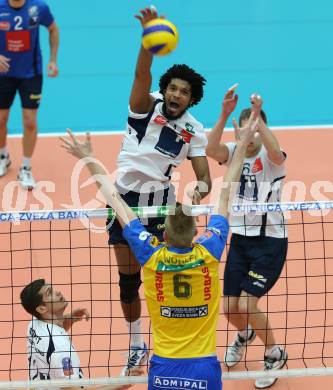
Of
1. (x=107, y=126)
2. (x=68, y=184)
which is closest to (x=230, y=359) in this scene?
(x=68, y=184)

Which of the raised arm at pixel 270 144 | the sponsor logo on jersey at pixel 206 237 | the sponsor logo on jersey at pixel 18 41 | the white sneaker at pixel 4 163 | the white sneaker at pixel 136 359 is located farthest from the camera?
the white sneaker at pixel 4 163

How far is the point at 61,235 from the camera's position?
31.9ft

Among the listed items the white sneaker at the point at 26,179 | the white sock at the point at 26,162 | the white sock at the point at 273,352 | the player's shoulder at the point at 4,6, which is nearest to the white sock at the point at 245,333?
the white sock at the point at 273,352

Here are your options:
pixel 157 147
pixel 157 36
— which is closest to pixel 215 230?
pixel 157 147

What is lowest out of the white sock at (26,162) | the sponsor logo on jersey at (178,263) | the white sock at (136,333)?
the white sock at (136,333)

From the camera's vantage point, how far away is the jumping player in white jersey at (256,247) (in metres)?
7.15

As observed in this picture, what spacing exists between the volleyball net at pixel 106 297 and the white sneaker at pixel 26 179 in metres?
0.97

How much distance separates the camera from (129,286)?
711 centimetres

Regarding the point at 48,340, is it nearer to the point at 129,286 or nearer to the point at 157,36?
the point at 129,286

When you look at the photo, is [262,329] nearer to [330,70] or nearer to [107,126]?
[107,126]

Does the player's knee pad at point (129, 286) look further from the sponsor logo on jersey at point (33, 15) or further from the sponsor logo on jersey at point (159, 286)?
the sponsor logo on jersey at point (33, 15)

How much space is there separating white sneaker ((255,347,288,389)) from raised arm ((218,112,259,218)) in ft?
6.69

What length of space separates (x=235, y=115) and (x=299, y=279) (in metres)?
4.49

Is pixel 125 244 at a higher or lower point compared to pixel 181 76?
lower
